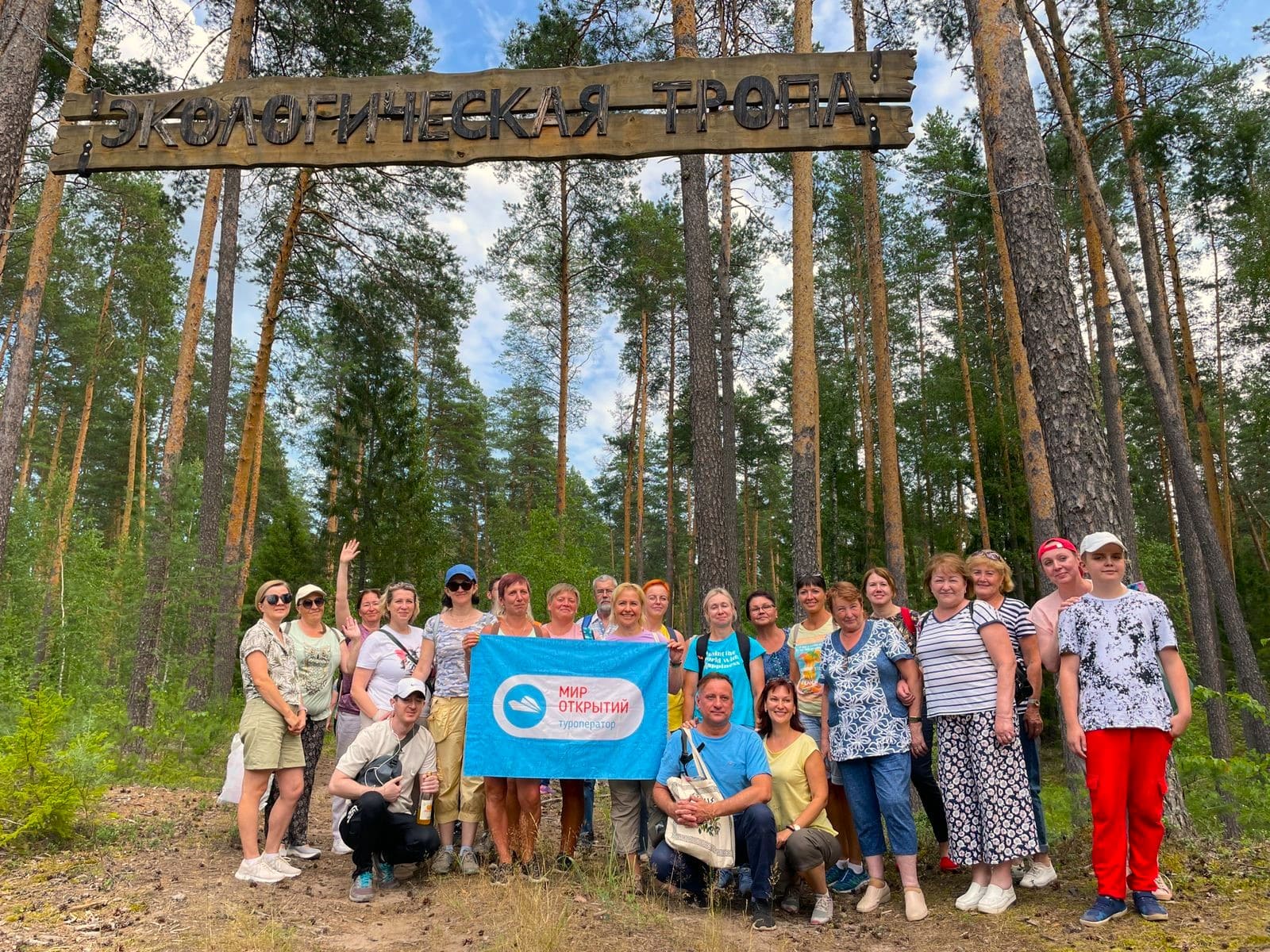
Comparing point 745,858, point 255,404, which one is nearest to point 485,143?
point 745,858

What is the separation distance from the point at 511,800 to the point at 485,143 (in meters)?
4.30

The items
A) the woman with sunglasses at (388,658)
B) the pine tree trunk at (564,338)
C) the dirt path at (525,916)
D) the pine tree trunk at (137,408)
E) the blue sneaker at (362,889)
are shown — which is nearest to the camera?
the dirt path at (525,916)

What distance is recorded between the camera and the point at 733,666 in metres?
5.00

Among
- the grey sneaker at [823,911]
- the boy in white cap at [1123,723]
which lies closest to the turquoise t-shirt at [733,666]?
the grey sneaker at [823,911]

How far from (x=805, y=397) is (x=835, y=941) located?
589cm

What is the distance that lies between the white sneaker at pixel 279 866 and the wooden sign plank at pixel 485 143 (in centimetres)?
447

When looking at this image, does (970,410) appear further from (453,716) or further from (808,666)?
(453,716)

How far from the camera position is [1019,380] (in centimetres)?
1194

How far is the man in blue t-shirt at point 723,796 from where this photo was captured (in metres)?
4.24

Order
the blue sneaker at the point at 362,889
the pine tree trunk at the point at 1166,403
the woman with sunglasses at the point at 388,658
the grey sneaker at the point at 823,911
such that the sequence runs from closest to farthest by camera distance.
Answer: the grey sneaker at the point at 823,911 < the blue sneaker at the point at 362,889 < the woman with sunglasses at the point at 388,658 < the pine tree trunk at the point at 1166,403

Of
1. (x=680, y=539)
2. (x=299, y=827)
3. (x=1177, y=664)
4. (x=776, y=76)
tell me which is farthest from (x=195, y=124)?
(x=680, y=539)

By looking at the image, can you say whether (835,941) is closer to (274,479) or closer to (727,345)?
(727,345)

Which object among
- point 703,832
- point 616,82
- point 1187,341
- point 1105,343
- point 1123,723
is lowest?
point 703,832

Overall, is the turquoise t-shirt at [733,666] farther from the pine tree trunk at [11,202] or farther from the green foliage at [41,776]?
the pine tree trunk at [11,202]
